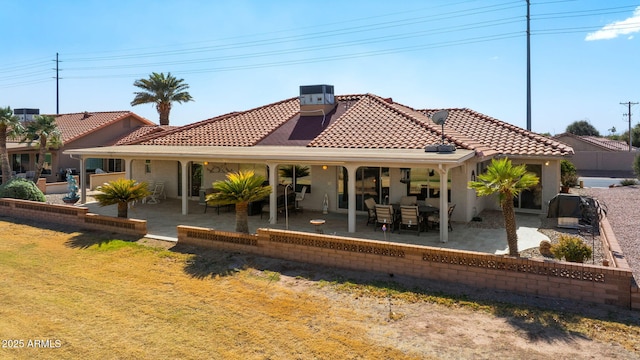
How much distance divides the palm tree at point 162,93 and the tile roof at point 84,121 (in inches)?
88.0

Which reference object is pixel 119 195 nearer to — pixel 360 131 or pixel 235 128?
pixel 235 128

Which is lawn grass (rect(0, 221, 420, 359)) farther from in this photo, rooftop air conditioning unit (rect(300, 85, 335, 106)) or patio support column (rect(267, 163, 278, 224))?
rooftop air conditioning unit (rect(300, 85, 335, 106))

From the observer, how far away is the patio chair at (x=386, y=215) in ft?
45.6

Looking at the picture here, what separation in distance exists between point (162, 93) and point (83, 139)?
389 inches

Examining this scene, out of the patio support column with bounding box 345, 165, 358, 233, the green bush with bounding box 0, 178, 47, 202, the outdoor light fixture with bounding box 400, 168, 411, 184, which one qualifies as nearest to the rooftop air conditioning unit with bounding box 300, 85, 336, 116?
the outdoor light fixture with bounding box 400, 168, 411, 184

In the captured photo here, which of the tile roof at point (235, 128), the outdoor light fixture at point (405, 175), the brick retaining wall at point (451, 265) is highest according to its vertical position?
the tile roof at point (235, 128)

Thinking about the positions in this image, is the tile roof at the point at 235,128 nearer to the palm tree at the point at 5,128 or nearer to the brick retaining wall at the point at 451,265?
the palm tree at the point at 5,128

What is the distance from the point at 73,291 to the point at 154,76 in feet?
121

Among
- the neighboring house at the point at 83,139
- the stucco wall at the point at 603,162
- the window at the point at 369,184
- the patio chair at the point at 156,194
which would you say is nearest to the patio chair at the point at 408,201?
the window at the point at 369,184

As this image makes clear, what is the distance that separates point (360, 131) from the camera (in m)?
19.2

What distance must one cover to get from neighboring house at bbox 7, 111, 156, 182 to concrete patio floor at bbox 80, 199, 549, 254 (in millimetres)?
16627

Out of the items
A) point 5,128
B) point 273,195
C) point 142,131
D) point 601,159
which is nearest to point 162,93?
point 142,131

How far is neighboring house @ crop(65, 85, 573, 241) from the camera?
48.5 ft

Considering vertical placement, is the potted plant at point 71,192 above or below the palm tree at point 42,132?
below
